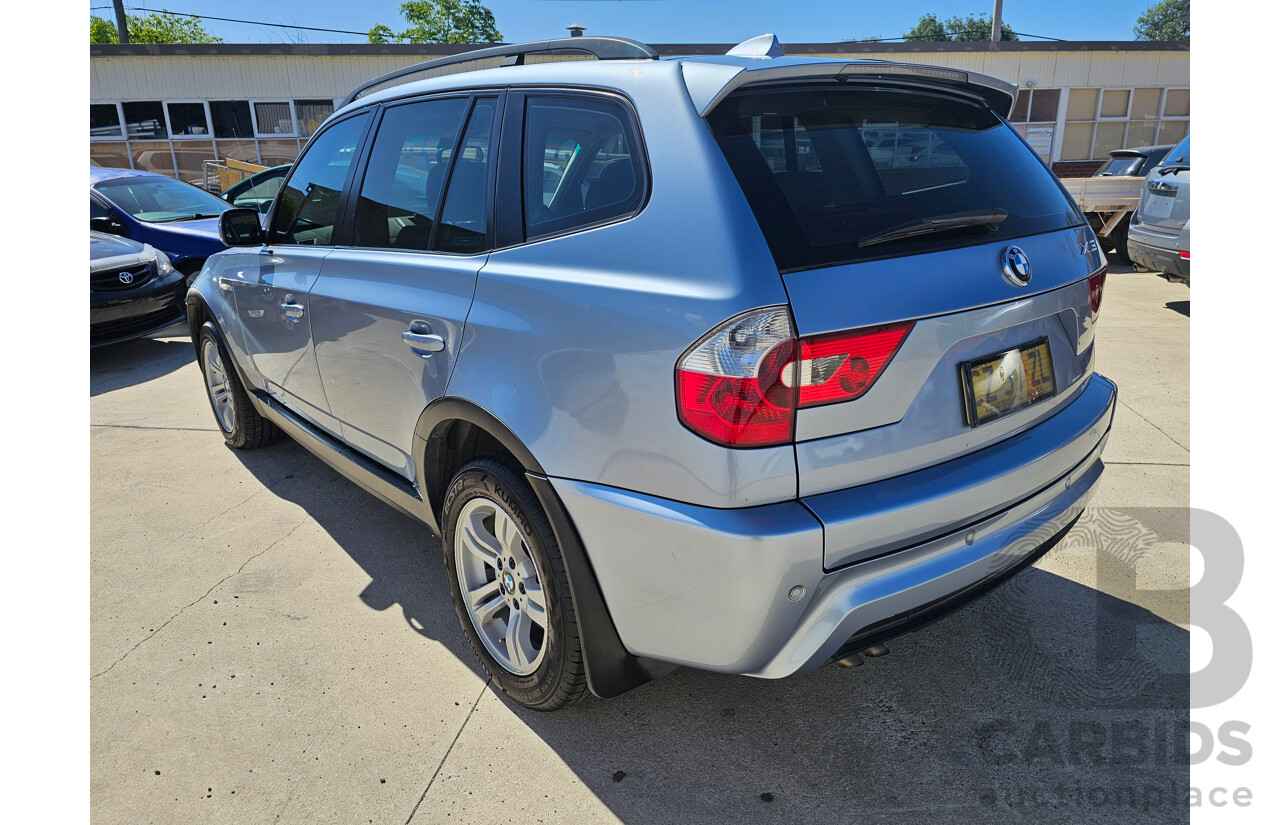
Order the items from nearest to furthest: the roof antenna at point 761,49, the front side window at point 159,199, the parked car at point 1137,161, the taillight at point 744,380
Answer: the taillight at point 744,380
the roof antenna at point 761,49
the front side window at point 159,199
the parked car at point 1137,161

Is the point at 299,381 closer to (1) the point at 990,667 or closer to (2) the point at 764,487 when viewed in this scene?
(2) the point at 764,487

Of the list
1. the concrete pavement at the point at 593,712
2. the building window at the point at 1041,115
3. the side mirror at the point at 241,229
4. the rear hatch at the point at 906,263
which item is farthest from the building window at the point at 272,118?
the rear hatch at the point at 906,263

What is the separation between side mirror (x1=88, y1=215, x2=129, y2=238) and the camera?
8.34 metres

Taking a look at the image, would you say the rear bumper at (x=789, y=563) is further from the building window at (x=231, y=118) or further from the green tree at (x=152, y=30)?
the green tree at (x=152, y=30)

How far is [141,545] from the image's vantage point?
3734mm

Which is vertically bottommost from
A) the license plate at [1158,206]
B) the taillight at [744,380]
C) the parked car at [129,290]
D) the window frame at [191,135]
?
the parked car at [129,290]

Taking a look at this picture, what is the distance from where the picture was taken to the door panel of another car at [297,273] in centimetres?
328

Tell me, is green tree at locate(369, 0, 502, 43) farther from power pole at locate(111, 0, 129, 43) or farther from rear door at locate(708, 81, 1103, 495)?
rear door at locate(708, 81, 1103, 495)

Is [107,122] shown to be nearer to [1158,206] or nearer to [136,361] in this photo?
[136,361]

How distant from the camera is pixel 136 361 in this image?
24.3ft

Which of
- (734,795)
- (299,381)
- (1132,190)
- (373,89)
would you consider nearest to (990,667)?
(734,795)

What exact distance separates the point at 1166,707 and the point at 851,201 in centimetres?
185

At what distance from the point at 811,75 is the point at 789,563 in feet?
4.00

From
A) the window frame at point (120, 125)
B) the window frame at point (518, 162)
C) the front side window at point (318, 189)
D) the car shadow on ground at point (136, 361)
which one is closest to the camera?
the window frame at point (518, 162)
